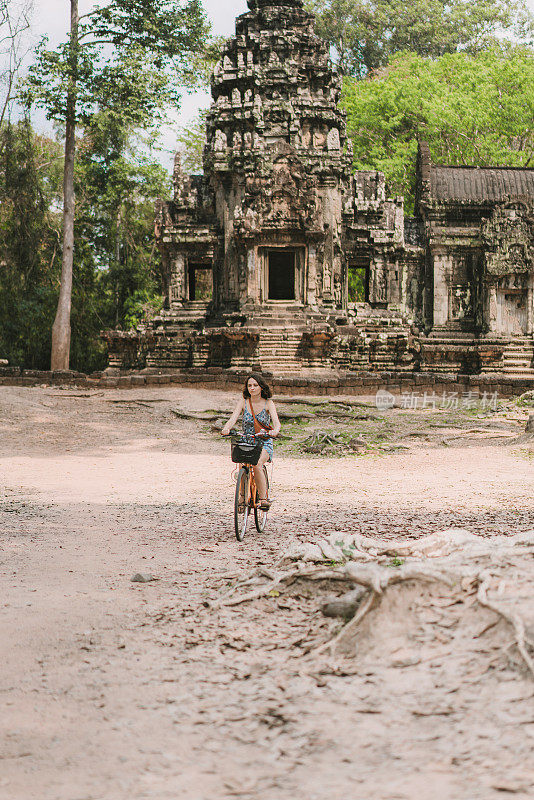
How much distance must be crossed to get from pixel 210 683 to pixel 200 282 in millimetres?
28983

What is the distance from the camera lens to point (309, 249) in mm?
21234

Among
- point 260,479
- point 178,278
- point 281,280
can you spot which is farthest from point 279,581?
point 281,280

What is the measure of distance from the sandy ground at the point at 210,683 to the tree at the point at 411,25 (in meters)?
42.3

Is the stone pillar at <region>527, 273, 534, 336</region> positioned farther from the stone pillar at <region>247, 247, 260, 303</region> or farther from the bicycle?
the bicycle

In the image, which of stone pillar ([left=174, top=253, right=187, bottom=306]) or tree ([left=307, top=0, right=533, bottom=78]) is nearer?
stone pillar ([left=174, top=253, right=187, bottom=306])

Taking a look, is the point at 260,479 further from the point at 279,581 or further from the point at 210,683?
the point at 210,683

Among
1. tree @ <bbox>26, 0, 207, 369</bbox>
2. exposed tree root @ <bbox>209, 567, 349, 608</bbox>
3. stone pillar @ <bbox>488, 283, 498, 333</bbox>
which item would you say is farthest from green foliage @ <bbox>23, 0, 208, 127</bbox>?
exposed tree root @ <bbox>209, 567, 349, 608</bbox>

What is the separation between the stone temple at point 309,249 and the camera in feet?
67.5

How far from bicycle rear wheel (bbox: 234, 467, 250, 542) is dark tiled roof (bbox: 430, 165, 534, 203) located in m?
21.0

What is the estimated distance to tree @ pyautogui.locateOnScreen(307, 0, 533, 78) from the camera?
1683 inches

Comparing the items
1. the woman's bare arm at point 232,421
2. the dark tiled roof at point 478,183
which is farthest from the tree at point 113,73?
the woman's bare arm at point 232,421

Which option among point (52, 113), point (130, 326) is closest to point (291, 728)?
point (52, 113)

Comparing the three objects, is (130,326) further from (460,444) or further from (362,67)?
(362,67)

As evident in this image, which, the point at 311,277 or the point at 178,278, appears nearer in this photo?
the point at 311,277
